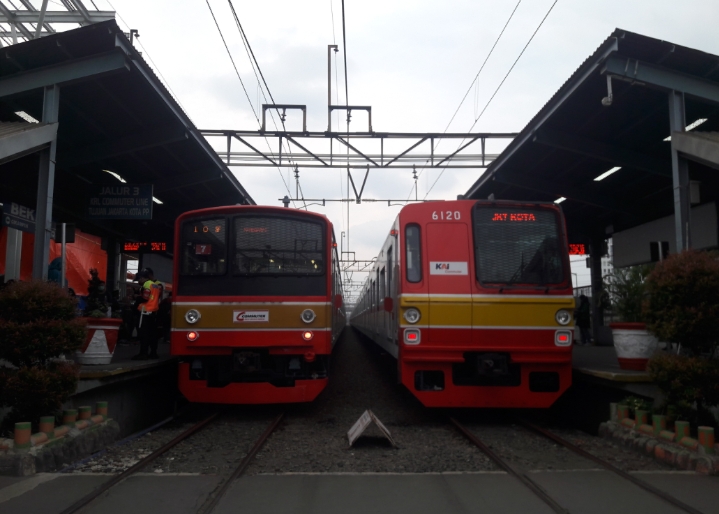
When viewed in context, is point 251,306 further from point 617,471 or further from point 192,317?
point 617,471

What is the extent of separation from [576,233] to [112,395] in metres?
15.0

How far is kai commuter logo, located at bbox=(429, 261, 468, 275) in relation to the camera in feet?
27.4

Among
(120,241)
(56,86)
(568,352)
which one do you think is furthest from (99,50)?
(120,241)

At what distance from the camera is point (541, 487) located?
5203 mm

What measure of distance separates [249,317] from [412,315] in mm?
2225

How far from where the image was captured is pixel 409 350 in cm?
808

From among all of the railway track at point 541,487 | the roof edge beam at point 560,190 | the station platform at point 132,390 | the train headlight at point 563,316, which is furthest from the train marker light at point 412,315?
the roof edge beam at point 560,190

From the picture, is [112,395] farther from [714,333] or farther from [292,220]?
[714,333]

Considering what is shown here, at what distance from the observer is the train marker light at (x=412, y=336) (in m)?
8.08

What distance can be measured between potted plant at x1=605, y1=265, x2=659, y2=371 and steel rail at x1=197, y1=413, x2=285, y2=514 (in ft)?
14.4

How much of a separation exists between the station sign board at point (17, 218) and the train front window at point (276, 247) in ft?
15.2

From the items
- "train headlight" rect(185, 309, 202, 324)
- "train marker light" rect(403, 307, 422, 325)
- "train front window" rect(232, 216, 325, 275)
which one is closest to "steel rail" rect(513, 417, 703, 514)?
"train marker light" rect(403, 307, 422, 325)

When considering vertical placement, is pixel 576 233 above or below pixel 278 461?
above

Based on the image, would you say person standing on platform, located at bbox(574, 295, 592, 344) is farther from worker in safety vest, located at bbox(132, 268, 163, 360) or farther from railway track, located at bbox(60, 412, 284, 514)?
worker in safety vest, located at bbox(132, 268, 163, 360)
